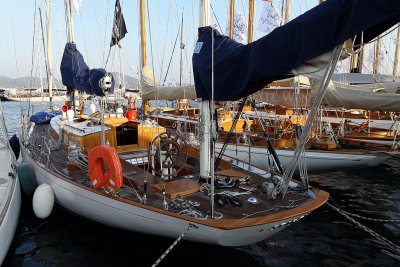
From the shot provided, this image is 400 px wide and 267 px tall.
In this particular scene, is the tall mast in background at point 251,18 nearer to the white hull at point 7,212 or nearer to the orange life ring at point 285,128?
the orange life ring at point 285,128

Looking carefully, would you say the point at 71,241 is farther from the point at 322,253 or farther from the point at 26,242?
the point at 322,253

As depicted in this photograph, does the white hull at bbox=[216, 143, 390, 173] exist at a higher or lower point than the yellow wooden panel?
lower

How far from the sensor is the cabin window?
8453mm

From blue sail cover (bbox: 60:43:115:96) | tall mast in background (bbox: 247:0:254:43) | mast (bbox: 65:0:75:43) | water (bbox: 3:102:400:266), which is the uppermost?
tall mast in background (bbox: 247:0:254:43)

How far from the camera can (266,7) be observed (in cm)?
1448

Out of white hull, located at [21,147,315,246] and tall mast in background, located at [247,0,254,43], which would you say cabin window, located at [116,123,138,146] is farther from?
tall mast in background, located at [247,0,254,43]

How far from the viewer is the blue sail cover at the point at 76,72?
9031 mm

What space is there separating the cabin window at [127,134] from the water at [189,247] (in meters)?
2.60

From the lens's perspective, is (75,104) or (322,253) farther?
(75,104)

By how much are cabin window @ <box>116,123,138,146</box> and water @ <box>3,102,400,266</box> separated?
2.60 m

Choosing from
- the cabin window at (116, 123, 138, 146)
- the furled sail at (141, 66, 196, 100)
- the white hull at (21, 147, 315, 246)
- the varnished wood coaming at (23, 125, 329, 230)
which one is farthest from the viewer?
the furled sail at (141, 66, 196, 100)

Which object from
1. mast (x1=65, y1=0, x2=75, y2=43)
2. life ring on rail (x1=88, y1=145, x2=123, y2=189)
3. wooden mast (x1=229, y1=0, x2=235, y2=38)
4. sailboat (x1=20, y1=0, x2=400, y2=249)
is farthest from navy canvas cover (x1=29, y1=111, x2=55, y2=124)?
wooden mast (x1=229, y1=0, x2=235, y2=38)

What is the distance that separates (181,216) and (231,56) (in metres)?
2.63

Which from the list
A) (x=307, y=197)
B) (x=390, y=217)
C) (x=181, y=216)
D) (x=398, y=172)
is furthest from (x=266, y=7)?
(x=181, y=216)
